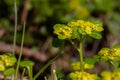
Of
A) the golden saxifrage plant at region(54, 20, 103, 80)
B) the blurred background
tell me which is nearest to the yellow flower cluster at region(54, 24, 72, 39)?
the golden saxifrage plant at region(54, 20, 103, 80)

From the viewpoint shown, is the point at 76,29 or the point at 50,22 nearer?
the point at 76,29

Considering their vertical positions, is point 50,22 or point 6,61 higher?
point 6,61

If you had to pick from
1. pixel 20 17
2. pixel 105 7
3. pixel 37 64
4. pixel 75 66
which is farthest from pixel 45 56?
pixel 75 66

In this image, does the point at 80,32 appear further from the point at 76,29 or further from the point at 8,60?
the point at 8,60

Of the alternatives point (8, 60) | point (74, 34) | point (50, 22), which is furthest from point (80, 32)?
point (50, 22)

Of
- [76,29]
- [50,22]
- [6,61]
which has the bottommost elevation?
[50,22]

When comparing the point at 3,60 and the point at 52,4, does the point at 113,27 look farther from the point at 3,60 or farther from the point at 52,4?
the point at 3,60

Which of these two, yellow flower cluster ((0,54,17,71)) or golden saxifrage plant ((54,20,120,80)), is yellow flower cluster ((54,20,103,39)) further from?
yellow flower cluster ((0,54,17,71))

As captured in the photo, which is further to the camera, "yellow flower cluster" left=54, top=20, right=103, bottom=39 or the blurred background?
the blurred background

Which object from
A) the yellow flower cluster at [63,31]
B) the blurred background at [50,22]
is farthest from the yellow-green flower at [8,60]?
the blurred background at [50,22]
